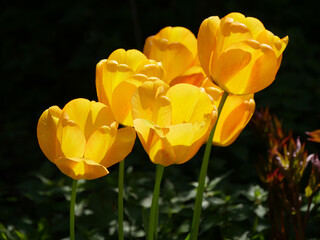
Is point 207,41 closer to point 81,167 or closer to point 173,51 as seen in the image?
point 173,51

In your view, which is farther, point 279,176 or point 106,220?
point 106,220

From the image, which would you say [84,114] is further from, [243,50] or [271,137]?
[271,137]

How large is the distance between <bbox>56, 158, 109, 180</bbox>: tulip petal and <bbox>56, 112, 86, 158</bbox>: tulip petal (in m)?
0.03

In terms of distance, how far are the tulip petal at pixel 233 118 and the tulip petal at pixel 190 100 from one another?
0.53 feet

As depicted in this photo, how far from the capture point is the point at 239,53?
3.96 feet

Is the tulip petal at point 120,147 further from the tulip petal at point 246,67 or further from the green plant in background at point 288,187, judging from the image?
the green plant in background at point 288,187

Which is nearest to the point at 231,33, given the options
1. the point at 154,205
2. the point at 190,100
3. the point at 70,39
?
the point at 190,100

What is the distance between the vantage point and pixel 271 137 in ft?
5.66

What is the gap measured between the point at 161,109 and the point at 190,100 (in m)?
0.07

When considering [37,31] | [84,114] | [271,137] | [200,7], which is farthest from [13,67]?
[84,114]

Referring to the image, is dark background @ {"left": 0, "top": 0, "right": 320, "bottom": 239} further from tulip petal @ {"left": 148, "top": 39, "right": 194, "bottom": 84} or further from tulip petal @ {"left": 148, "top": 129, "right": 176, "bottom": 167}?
tulip petal @ {"left": 148, "top": 129, "right": 176, "bottom": 167}

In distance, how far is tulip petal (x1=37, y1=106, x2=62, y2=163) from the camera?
3.99 ft

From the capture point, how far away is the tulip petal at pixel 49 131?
1.22 m

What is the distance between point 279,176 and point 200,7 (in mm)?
2413
